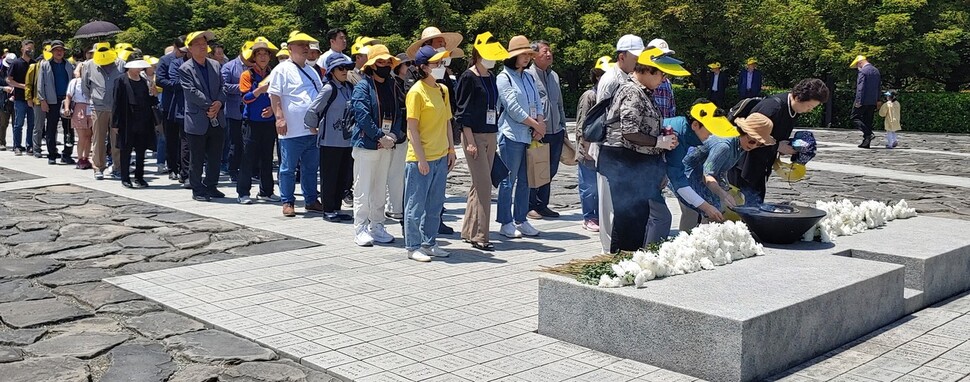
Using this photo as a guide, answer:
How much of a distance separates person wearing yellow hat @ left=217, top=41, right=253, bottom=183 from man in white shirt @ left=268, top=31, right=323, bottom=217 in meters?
1.67

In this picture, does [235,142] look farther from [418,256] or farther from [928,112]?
[928,112]

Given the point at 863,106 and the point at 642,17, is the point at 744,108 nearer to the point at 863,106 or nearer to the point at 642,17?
the point at 863,106

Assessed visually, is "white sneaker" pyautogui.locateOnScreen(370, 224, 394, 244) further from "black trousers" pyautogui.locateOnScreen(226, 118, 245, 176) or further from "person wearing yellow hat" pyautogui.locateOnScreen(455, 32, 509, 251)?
"black trousers" pyautogui.locateOnScreen(226, 118, 245, 176)

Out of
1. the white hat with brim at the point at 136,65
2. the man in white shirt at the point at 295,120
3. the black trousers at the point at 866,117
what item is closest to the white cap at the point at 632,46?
the man in white shirt at the point at 295,120

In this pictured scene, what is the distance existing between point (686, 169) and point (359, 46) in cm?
374

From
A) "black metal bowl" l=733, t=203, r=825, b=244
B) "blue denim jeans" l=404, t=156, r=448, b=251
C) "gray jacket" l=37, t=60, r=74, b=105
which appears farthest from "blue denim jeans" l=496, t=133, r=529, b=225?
"gray jacket" l=37, t=60, r=74, b=105

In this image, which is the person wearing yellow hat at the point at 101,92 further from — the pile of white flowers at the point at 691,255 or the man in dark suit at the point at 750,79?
the man in dark suit at the point at 750,79

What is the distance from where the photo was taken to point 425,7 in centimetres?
3148

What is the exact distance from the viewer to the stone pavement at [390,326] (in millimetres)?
5008

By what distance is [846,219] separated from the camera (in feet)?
23.8

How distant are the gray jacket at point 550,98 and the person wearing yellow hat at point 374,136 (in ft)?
5.39

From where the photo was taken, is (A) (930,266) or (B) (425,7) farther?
(B) (425,7)

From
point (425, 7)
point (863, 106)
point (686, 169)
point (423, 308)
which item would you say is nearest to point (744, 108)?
point (686, 169)

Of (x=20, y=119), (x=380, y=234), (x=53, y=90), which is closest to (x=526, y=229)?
(x=380, y=234)
